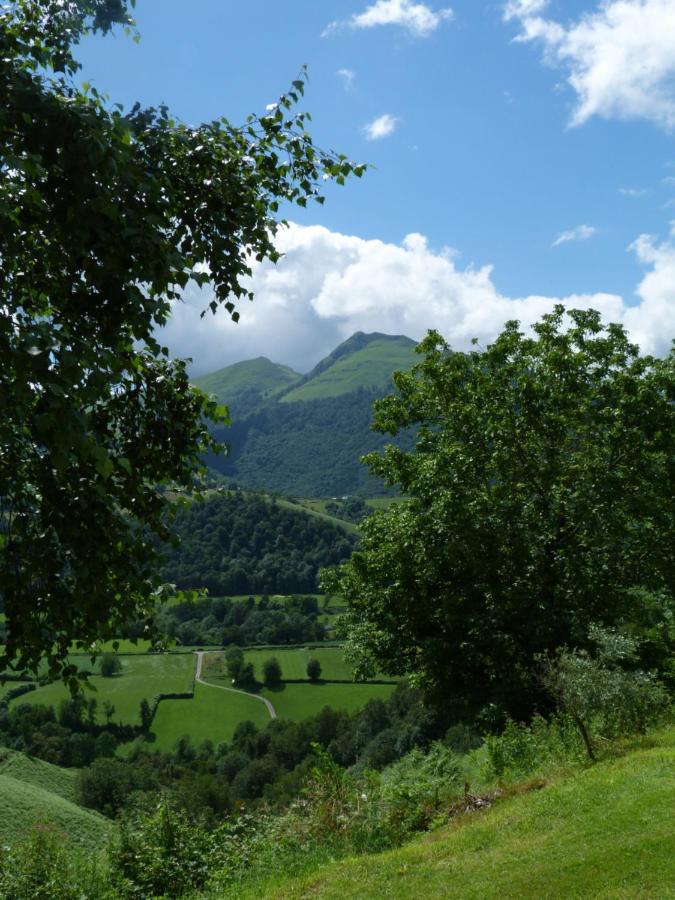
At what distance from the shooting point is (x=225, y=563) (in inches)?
7530

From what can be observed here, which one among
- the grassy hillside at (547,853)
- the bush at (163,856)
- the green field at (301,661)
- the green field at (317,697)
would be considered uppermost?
the grassy hillside at (547,853)

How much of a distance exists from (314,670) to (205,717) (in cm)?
2019

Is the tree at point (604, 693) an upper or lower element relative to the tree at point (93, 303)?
lower

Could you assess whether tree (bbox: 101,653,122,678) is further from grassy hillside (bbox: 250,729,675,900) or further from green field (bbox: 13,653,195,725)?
grassy hillside (bbox: 250,729,675,900)

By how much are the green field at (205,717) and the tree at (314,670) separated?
10.8 meters

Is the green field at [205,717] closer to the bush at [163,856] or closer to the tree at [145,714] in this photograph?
the tree at [145,714]

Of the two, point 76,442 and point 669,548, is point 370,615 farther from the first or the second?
point 76,442

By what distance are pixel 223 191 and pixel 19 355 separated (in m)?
3.30

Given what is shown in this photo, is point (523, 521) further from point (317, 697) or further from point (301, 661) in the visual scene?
point (301, 661)

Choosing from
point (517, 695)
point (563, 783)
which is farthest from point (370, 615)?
point (563, 783)

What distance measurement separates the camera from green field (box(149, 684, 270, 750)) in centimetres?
9650

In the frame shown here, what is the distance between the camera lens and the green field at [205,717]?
96.5 metres

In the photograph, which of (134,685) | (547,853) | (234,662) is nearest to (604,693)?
(547,853)

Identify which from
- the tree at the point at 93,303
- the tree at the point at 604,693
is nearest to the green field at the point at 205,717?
the tree at the point at 604,693
